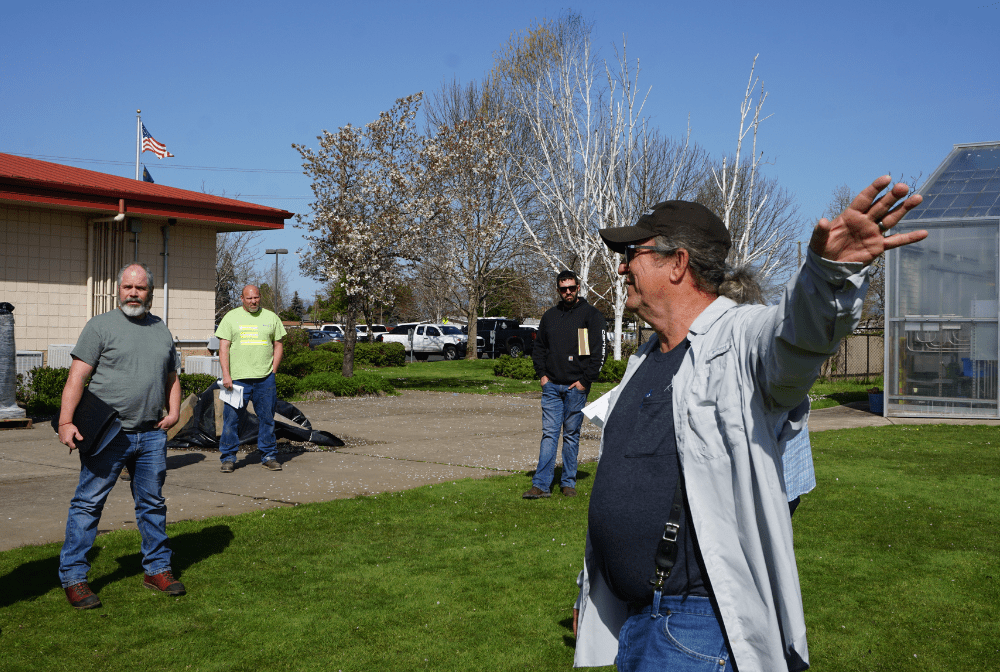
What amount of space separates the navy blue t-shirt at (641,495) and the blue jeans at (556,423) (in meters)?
5.33

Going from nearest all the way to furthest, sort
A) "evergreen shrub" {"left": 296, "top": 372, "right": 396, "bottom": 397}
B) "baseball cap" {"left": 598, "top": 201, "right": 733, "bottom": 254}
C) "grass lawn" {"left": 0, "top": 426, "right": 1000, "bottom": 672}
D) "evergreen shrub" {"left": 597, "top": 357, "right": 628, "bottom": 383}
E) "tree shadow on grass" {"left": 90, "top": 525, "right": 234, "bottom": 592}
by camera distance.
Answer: "baseball cap" {"left": 598, "top": 201, "right": 733, "bottom": 254} < "grass lawn" {"left": 0, "top": 426, "right": 1000, "bottom": 672} < "tree shadow on grass" {"left": 90, "top": 525, "right": 234, "bottom": 592} < "evergreen shrub" {"left": 296, "top": 372, "right": 396, "bottom": 397} < "evergreen shrub" {"left": 597, "top": 357, "right": 628, "bottom": 383}

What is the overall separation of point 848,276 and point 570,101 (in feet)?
84.8

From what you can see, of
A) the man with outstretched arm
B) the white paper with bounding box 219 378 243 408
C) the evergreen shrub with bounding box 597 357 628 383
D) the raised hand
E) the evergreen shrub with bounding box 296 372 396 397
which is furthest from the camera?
the evergreen shrub with bounding box 597 357 628 383

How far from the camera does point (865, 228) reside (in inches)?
58.6

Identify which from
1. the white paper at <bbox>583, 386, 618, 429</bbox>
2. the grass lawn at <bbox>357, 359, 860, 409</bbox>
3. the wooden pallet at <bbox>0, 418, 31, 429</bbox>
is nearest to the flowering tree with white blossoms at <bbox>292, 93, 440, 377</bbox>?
the grass lawn at <bbox>357, 359, 860, 409</bbox>

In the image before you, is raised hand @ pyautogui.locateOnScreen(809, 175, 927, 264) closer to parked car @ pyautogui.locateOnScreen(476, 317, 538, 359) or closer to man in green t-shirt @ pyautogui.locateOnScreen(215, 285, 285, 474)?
man in green t-shirt @ pyautogui.locateOnScreen(215, 285, 285, 474)

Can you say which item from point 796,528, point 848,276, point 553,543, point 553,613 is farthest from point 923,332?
point 848,276

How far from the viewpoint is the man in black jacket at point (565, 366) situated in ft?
25.0

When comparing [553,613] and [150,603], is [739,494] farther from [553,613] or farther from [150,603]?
[150,603]

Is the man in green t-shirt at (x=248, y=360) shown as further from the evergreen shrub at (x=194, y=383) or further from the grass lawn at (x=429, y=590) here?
the evergreen shrub at (x=194, y=383)

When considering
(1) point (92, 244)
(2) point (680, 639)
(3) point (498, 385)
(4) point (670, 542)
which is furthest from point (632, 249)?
(3) point (498, 385)

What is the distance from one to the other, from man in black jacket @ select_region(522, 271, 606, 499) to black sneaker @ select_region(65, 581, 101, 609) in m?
3.92

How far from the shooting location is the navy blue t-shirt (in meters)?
2.07

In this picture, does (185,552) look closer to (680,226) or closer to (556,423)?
(556,423)
